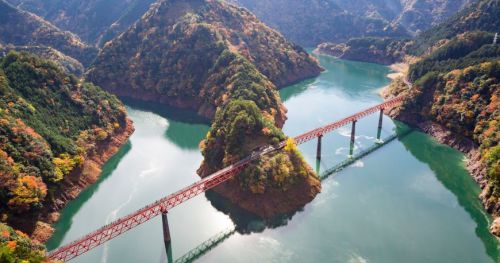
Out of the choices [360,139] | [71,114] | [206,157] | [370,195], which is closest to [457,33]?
[360,139]

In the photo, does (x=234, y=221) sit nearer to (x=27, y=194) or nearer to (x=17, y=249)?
(x=17, y=249)

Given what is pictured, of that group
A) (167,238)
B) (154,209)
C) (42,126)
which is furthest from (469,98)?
(42,126)

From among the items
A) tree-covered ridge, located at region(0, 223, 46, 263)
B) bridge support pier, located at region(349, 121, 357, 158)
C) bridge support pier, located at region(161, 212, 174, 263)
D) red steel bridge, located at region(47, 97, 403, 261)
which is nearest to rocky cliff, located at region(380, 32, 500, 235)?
bridge support pier, located at region(349, 121, 357, 158)

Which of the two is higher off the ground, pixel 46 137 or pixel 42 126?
pixel 42 126

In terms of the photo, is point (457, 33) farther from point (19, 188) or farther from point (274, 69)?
point (19, 188)

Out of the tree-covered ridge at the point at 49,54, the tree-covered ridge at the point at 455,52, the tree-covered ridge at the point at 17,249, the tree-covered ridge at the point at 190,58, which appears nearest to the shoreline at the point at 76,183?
the tree-covered ridge at the point at 17,249

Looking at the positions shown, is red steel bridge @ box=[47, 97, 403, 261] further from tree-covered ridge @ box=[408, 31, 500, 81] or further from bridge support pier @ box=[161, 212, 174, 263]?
tree-covered ridge @ box=[408, 31, 500, 81]

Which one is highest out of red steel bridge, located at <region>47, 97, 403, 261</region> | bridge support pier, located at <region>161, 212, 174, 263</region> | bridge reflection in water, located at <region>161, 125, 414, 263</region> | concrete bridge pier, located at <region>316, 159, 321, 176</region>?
red steel bridge, located at <region>47, 97, 403, 261</region>
